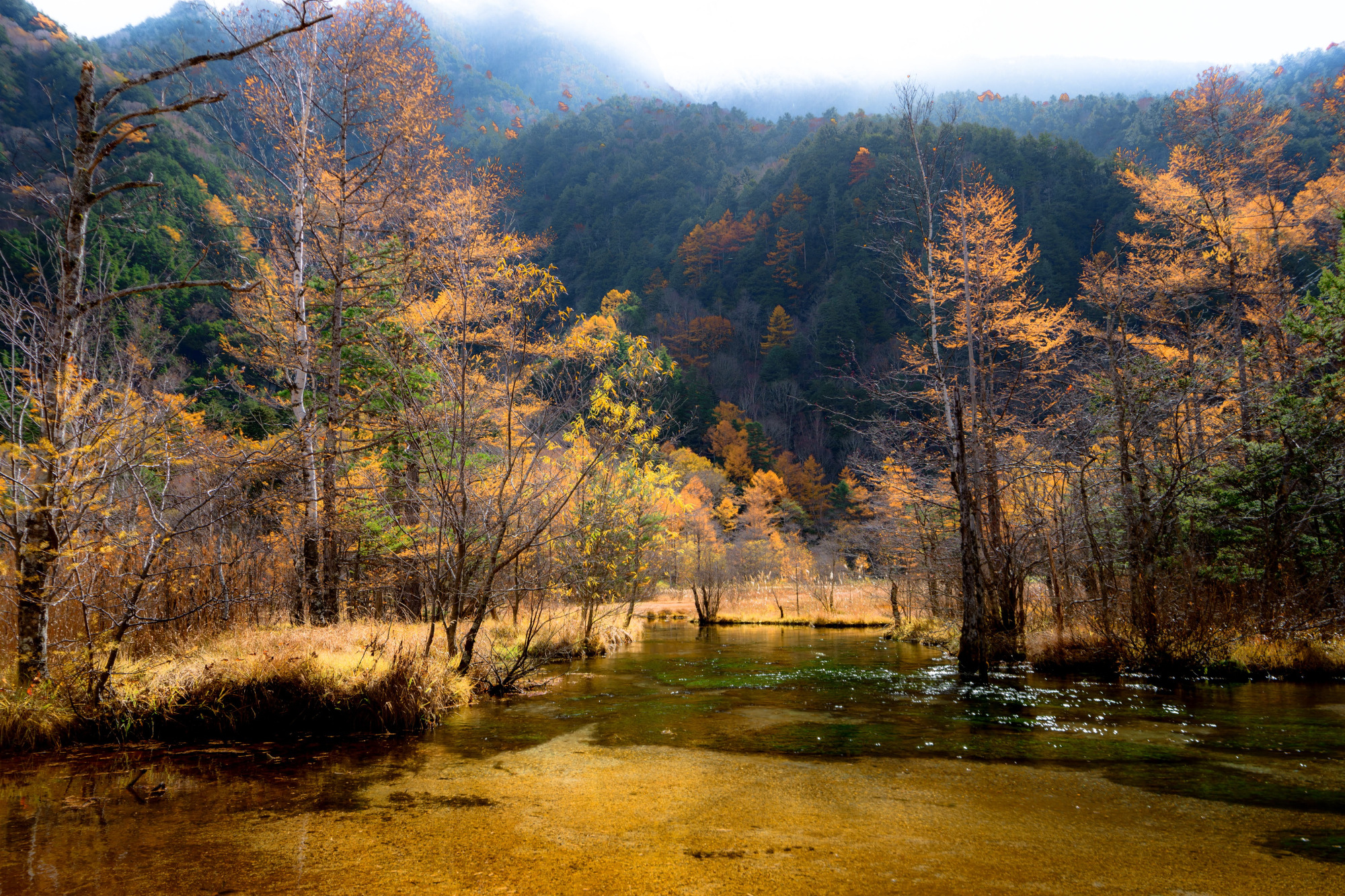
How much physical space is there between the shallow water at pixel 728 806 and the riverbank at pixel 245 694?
15.2 inches

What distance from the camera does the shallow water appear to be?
3209 millimetres

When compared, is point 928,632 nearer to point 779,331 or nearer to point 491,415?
point 491,415

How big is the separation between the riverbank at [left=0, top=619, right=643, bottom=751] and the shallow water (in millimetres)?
385

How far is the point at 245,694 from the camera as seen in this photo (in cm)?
637

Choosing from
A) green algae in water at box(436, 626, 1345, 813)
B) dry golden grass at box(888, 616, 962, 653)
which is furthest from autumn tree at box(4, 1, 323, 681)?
dry golden grass at box(888, 616, 962, 653)

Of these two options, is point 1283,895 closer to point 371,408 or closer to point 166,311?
point 371,408

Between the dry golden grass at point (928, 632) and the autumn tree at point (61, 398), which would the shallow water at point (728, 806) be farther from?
the dry golden grass at point (928, 632)

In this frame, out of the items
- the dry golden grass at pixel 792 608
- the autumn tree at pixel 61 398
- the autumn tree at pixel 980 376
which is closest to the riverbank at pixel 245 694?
the autumn tree at pixel 61 398

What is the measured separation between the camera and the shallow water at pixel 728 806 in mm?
3209

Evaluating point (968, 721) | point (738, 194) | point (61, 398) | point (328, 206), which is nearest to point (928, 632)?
point (968, 721)

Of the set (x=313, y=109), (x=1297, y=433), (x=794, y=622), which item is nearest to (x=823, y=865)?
(x=1297, y=433)

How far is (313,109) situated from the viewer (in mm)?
11938

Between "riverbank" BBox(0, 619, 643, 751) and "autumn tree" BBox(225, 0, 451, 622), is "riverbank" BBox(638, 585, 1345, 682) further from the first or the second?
"autumn tree" BBox(225, 0, 451, 622)

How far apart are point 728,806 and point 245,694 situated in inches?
196
